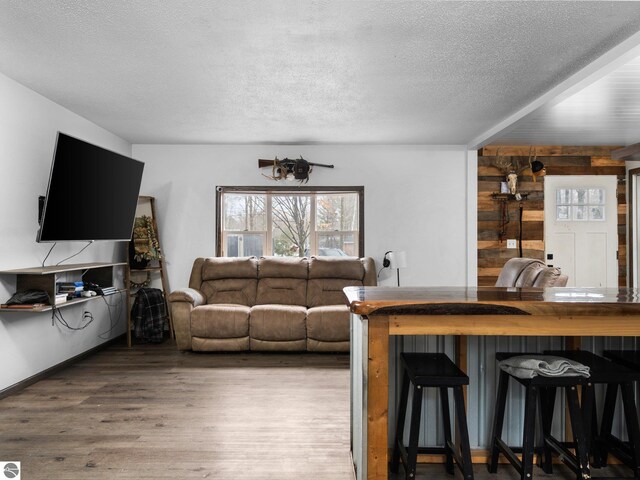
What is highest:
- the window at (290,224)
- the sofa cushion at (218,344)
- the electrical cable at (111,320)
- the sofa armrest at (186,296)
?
the window at (290,224)

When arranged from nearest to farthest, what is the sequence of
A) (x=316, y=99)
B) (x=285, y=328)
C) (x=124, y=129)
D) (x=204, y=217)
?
(x=316, y=99) < (x=285, y=328) < (x=124, y=129) < (x=204, y=217)

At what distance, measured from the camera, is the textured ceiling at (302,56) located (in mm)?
2359

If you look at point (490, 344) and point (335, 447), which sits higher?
point (490, 344)

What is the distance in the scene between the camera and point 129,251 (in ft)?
17.1

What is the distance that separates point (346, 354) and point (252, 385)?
1.29 metres

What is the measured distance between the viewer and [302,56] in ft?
9.56

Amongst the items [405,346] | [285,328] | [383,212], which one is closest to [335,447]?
[405,346]

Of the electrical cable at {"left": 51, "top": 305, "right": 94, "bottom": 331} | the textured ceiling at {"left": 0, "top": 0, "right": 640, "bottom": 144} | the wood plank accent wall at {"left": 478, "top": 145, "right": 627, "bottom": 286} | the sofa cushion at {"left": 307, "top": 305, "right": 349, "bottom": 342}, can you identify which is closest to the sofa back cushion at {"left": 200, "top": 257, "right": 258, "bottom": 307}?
the sofa cushion at {"left": 307, "top": 305, "right": 349, "bottom": 342}

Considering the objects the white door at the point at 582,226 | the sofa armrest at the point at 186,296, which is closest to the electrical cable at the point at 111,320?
the sofa armrest at the point at 186,296

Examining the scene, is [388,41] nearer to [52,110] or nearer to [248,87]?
[248,87]

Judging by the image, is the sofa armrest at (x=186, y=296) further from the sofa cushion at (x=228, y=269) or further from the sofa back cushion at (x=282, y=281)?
the sofa back cushion at (x=282, y=281)

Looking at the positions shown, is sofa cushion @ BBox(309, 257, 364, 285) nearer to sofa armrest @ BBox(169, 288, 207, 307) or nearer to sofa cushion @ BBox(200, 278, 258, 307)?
sofa cushion @ BBox(200, 278, 258, 307)

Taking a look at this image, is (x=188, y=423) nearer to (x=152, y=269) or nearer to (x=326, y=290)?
(x=326, y=290)

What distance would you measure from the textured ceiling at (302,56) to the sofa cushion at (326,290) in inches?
70.8
